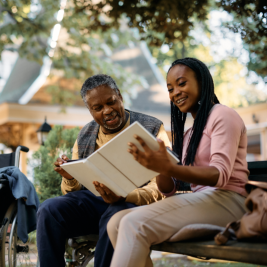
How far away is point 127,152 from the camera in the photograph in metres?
1.81

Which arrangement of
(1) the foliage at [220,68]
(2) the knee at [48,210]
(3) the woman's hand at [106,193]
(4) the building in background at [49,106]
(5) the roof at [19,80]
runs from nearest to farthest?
(3) the woman's hand at [106,193] < (2) the knee at [48,210] < (4) the building in background at [49,106] < (5) the roof at [19,80] < (1) the foliage at [220,68]

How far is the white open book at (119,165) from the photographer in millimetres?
1718

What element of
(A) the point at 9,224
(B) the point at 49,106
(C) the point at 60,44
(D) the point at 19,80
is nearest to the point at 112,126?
(A) the point at 9,224

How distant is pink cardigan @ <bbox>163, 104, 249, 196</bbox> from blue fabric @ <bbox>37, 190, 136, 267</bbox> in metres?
0.70

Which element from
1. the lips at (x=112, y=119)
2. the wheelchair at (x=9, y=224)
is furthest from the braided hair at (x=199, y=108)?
the wheelchair at (x=9, y=224)

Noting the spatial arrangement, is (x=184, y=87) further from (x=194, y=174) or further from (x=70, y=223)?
(x=70, y=223)

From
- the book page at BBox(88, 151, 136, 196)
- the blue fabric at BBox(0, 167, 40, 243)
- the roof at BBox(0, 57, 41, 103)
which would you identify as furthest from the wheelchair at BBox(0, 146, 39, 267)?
the roof at BBox(0, 57, 41, 103)

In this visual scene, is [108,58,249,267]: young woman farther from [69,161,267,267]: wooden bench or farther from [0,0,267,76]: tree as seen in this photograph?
[0,0,267,76]: tree

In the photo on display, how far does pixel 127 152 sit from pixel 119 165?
→ 0.15m

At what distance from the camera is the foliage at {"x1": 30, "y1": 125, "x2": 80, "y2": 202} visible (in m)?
4.34

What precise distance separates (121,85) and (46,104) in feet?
8.43

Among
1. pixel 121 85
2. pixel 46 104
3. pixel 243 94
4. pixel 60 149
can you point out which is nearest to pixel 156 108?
pixel 121 85

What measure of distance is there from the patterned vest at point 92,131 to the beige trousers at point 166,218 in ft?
3.69

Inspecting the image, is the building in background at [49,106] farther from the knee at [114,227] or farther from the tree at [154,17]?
the knee at [114,227]
